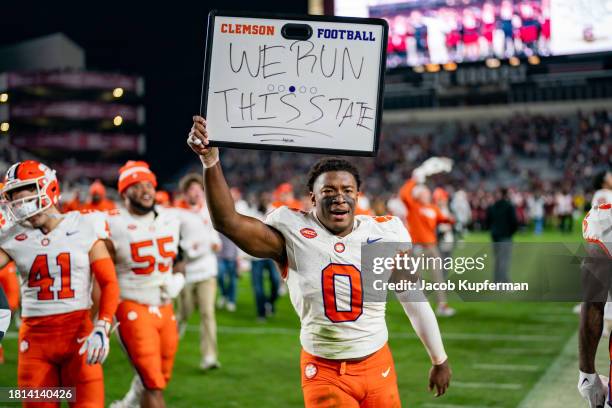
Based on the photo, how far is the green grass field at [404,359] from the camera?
6535 millimetres

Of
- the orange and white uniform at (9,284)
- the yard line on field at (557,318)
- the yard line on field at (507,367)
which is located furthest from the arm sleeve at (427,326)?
the yard line on field at (557,318)

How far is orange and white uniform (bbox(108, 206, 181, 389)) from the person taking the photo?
5.29 metres

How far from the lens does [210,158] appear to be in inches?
122

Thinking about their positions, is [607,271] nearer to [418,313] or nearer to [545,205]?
[418,313]

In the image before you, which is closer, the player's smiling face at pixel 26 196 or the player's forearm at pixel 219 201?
the player's forearm at pixel 219 201

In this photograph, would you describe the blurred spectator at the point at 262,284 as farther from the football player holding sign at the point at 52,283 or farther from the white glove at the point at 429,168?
the football player holding sign at the point at 52,283

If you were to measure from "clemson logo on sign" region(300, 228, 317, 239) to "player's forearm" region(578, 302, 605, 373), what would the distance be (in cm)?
125

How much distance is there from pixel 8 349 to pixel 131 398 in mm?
3882

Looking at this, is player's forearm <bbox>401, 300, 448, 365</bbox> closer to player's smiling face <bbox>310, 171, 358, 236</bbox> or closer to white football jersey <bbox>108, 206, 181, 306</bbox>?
player's smiling face <bbox>310, 171, 358, 236</bbox>

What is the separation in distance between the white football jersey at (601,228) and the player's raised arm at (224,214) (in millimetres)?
1376

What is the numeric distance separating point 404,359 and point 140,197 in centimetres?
352

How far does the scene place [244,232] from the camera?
10.7 ft

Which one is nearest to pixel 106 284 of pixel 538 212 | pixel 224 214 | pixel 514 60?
pixel 224 214

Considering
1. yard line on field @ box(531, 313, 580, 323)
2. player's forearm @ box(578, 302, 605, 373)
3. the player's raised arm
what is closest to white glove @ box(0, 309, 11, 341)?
the player's raised arm
